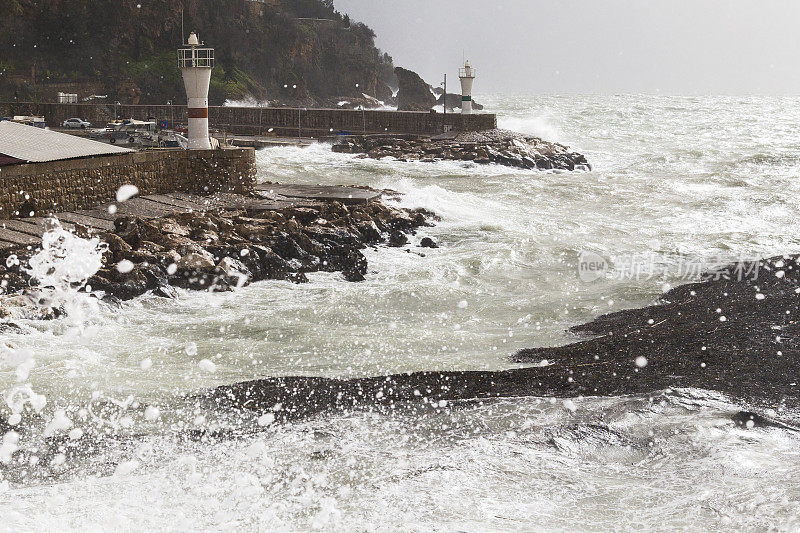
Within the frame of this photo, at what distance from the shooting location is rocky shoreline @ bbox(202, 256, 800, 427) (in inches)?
326

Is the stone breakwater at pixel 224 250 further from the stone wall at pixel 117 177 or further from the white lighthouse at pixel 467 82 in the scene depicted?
the white lighthouse at pixel 467 82

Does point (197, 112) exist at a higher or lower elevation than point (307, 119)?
higher

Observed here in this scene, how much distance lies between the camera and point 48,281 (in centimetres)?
1205

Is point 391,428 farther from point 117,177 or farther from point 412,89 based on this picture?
point 412,89

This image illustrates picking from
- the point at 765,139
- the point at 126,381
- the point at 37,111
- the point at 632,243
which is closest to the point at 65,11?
the point at 37,111

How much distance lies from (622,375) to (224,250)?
7.47 meters

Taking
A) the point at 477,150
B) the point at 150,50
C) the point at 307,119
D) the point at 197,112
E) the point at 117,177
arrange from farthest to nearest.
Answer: the point at 150,50, the point at 307,119, the point at 477,150, the point at 197,112, the point at 117,177

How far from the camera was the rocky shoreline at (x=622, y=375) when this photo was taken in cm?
829

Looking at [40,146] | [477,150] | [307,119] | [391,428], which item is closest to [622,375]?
[391,428]

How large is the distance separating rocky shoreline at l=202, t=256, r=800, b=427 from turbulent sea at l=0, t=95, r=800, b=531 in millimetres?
286

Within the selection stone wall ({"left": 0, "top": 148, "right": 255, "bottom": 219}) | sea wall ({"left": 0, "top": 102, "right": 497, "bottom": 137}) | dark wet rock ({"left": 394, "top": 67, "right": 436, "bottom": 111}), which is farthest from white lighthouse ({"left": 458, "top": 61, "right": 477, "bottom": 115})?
dark wet rock ({"left": 394, "top": 67, "right": 436, "bottom": 111})

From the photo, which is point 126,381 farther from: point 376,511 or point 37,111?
point 37,111

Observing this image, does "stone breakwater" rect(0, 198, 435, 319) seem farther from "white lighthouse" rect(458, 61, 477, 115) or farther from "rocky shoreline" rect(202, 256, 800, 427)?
"white lighthouse" rect(458, 61, 477, 115)

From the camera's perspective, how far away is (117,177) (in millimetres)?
17656
